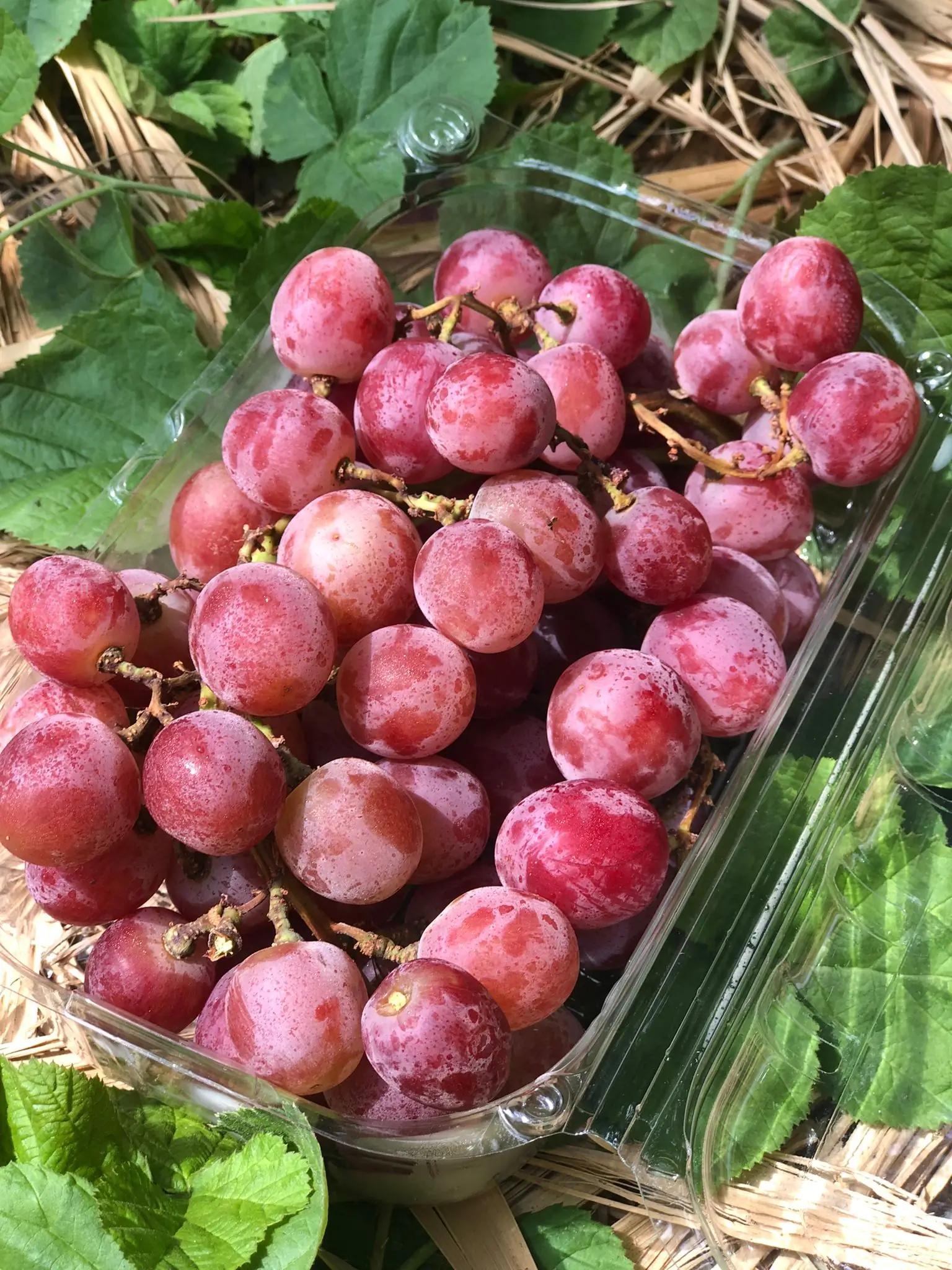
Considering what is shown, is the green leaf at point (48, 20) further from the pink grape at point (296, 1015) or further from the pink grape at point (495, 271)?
the pink grape at point (296, 1015)

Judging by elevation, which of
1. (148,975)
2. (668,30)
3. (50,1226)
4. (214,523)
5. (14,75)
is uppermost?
(668,30)

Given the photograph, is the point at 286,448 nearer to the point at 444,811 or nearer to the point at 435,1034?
the point at 444,811

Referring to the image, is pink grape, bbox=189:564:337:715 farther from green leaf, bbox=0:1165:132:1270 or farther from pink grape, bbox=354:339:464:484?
green leaf, bbox=0:1165:132:1270

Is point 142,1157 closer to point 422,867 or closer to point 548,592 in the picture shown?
point 422,867

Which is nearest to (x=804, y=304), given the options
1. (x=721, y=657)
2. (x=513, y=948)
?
(x=721, y=657)

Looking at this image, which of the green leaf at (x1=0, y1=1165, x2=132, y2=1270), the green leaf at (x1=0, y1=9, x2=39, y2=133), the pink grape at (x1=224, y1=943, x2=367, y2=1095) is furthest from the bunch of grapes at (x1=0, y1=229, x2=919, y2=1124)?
the green leaf at (x1=0, y1=9, x2=39, y2=133)

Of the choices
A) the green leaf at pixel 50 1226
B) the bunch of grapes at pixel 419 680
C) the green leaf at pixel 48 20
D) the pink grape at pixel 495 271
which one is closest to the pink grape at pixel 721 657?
the bunch of grapes at pixel 419 680

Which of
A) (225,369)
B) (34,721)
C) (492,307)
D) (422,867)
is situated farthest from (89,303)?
(422,867)
